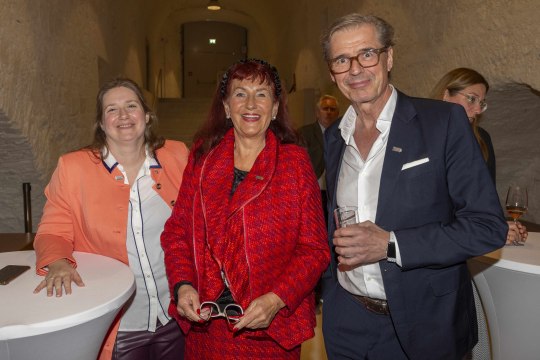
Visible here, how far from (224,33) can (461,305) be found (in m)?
19.8

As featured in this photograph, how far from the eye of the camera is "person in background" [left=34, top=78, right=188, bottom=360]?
6.56 feet

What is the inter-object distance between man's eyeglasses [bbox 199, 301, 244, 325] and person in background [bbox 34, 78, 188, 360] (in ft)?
1.27

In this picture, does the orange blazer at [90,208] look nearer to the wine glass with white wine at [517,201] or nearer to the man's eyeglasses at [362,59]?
the man's eyeglasses at [362,59]

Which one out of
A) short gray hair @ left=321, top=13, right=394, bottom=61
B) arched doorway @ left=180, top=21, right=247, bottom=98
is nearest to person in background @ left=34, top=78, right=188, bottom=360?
short gray hair @ left=321, top=13, right=394, bottom=61

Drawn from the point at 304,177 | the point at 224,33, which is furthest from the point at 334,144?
the point at 224,33

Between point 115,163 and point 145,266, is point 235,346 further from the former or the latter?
point 115,163

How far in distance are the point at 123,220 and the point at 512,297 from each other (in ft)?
5.92

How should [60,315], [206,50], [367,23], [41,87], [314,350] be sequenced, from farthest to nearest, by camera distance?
[206,50] < [41,87] < [314,350] < [367,23] < [60,315]

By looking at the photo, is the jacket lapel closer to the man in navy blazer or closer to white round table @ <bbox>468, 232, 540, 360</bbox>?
the man in navy blazer

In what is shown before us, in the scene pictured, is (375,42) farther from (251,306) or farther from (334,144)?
(251,306)

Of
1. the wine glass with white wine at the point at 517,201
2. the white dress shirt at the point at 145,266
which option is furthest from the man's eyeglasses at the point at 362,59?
the wine glass with white wine at the point at 517,201

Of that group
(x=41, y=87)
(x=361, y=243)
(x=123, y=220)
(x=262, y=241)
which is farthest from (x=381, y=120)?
(x=41, y=87)

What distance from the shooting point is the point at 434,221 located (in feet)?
5.16

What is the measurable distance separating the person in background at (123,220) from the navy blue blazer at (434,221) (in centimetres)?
101
